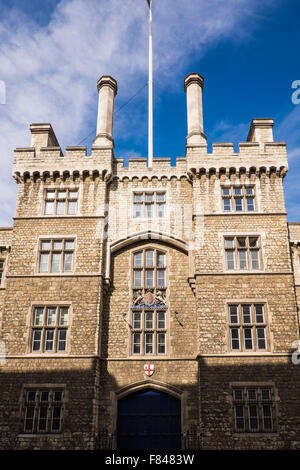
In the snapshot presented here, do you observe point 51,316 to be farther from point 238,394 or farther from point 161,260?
point 238,394

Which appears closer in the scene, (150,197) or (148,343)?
(148,343)

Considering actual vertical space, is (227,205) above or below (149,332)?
above

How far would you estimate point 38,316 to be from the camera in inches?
735

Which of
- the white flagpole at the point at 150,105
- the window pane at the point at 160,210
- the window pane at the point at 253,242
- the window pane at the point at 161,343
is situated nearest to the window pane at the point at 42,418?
the window pane at the point at 161,343

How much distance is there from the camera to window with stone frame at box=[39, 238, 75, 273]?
1955 centimetres

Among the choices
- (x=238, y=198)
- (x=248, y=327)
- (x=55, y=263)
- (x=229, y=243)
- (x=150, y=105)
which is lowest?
(x=248, y=327)

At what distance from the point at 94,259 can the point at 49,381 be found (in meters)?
5.34

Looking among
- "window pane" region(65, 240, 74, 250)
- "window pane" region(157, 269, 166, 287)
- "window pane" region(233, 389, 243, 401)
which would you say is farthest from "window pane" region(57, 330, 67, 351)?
"window pane" region(233, 389, 243, 401)

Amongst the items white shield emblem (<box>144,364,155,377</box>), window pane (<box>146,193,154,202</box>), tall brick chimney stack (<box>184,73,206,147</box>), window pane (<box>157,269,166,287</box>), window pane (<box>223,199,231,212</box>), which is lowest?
white shield emblem (<box>144,364,155,377</box>)

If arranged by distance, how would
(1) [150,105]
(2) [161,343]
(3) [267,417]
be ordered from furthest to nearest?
(1) [150,105] → (2) [161,343] → (3) [267,417]

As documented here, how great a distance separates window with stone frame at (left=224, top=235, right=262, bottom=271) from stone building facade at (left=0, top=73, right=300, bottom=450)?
0.05 meters

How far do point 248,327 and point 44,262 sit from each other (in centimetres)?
933

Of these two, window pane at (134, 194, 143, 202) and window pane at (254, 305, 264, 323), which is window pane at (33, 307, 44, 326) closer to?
window pane at (134, 194, 143, 202)

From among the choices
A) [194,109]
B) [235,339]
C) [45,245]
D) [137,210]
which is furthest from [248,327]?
[194,109]
